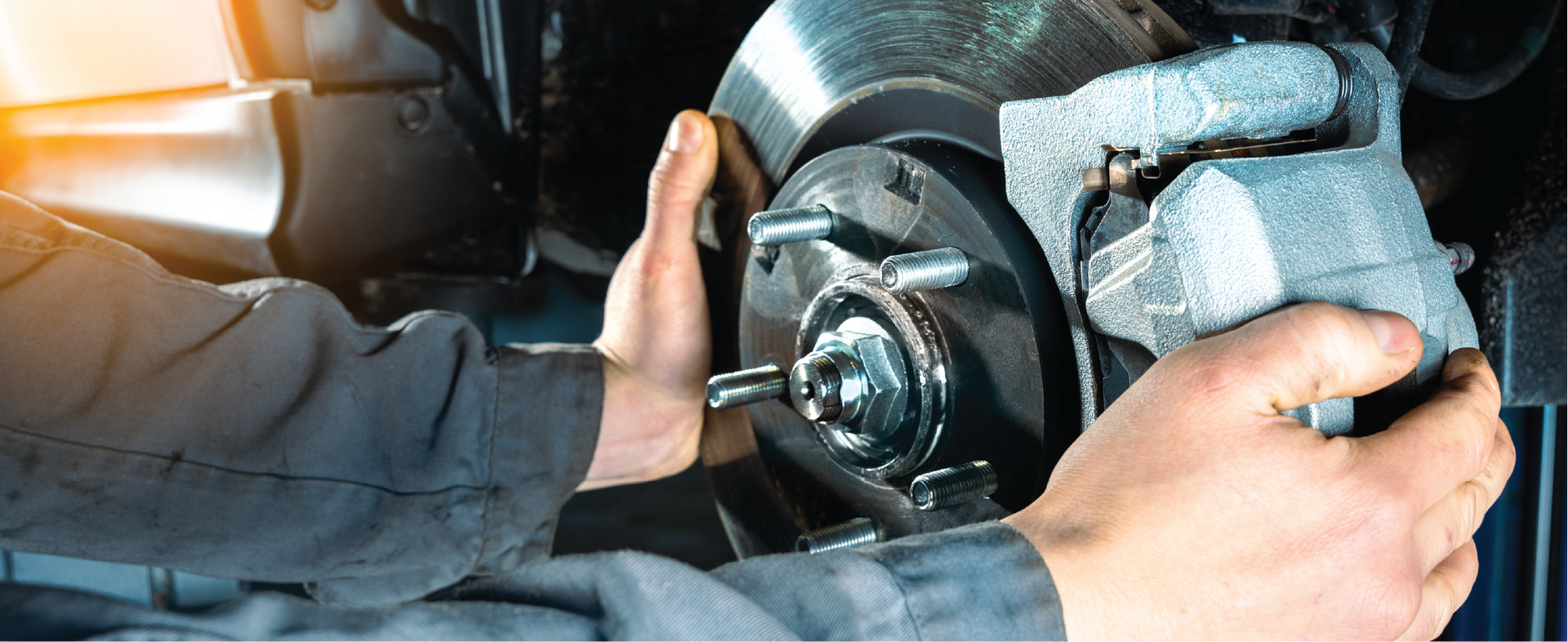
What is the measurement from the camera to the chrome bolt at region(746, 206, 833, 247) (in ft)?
2.27

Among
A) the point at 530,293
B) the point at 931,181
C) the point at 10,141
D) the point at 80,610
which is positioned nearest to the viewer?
the point at 80,610

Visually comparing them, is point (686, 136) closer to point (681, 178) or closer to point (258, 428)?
point (681, 178)

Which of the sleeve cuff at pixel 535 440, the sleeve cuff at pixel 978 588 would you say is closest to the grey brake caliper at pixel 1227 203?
the sleeve cuff at pixel 978 588

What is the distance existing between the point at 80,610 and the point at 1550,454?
0.96 meters

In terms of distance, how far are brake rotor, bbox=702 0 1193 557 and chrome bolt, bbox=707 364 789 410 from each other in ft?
0.05

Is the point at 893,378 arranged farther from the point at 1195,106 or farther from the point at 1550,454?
the point at 1550,454

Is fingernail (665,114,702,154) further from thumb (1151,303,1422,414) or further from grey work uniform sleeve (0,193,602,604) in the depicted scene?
thumb (1151,303,1422,414)

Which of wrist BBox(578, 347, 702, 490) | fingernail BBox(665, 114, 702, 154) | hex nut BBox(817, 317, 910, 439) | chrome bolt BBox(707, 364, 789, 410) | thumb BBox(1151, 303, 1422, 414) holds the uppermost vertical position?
thumb BBox(1151, 303, 1422, 414)

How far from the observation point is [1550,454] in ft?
2.65

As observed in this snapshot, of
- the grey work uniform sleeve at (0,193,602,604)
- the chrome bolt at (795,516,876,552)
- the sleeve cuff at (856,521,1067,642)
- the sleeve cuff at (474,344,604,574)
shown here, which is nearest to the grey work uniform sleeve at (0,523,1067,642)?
the sleeve cuff at (856,521,1067,642)

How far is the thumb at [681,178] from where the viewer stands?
842 mm

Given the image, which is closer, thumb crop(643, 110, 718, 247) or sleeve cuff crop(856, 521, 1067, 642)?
sleeve cuff crop(856, 521, 1067, 642)

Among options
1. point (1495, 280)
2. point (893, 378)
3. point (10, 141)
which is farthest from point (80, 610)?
point (10, 141)

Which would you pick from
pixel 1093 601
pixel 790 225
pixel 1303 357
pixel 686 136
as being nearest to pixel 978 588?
pixel 1093 601
